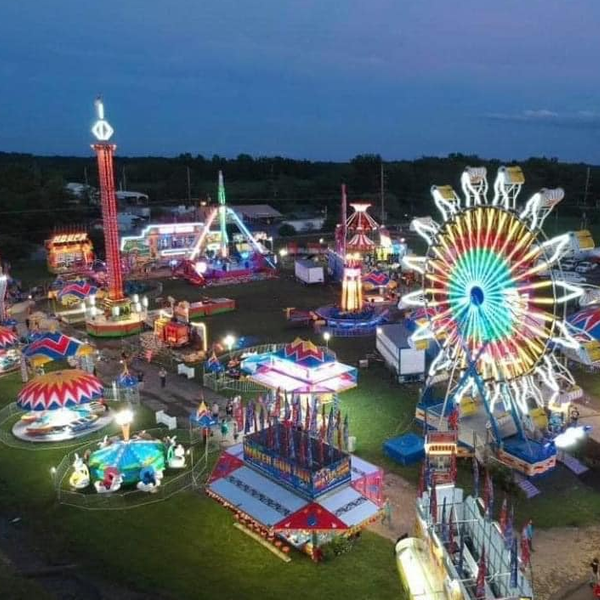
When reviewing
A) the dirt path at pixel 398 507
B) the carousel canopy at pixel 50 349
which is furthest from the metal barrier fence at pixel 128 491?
the carousel canopy at pixel 50 349

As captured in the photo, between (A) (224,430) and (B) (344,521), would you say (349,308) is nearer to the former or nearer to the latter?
(A) (224,430)

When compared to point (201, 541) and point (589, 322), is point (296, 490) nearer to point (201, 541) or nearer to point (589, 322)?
point (201, 541)

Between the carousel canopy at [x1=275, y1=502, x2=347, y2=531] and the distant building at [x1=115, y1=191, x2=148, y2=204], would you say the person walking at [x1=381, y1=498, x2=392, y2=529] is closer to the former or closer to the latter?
the carousel canopy at [x1=275, y1=502, x2=347, y2=531]

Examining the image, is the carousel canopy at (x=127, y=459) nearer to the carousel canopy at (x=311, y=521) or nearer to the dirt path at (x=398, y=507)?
the carousel canopy at (x=311, y=521)

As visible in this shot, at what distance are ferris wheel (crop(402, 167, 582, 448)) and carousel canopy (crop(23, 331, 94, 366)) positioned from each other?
15.5 metres

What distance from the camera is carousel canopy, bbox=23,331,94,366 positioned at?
29547 millimetres

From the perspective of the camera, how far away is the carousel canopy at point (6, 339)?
31.7m

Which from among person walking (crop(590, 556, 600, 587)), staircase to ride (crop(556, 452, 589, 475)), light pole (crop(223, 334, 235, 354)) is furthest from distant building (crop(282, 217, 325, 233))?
person walking (crop(590, 556, 600, 587))

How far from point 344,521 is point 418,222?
12.5m

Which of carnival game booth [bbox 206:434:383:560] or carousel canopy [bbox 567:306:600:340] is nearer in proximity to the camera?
carnival game booth [bbox 206:434:383:560]

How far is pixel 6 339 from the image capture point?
105 ft

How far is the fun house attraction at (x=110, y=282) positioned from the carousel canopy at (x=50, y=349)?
709 centimetres

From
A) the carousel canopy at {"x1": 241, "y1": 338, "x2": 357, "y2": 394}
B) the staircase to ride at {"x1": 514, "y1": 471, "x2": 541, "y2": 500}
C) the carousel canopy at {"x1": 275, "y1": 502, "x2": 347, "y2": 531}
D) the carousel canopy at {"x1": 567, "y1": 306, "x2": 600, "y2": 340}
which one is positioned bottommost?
the staircase to ride at {"x1": 514, "y1": 471, "x2": 541, "y2": 500}

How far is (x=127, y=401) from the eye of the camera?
2738 centimetres
